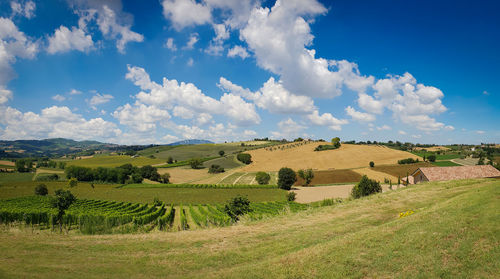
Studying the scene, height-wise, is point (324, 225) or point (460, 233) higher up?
point (460, 233)

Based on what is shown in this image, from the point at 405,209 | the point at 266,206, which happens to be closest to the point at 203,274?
the point at 405,209

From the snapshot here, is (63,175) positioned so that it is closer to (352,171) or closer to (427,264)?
(352,171)

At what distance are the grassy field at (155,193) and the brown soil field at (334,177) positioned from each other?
56.2 ft

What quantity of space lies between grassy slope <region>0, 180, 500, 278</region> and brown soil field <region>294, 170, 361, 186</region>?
69.9 metres

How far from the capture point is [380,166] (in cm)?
9706

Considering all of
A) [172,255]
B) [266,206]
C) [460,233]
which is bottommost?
[266,206]

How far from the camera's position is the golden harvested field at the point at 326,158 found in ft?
344

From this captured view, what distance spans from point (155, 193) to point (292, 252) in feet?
226

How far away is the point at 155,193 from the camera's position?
7325cm

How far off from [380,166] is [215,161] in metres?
76.8

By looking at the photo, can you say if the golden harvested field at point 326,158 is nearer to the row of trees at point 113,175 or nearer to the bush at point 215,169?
the bush at point 215,169

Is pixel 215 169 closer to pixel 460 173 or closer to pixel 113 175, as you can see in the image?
pixel 113 175

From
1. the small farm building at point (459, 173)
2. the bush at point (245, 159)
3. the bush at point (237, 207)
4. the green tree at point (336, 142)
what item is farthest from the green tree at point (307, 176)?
the green tree at point (336, 142)

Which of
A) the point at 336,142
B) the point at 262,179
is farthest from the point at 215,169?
the point at 336,142
